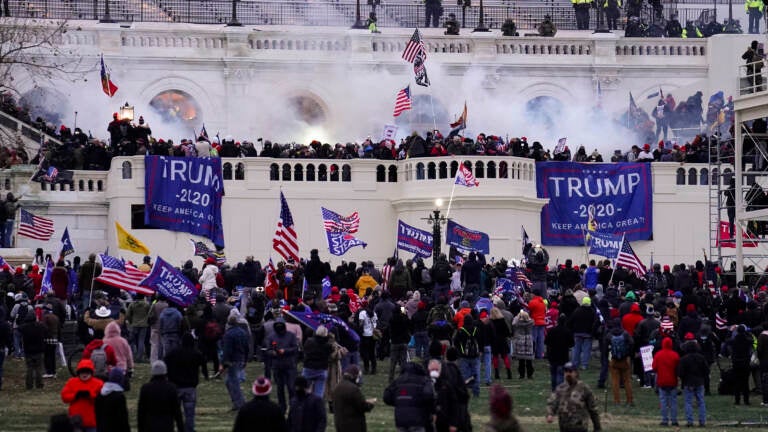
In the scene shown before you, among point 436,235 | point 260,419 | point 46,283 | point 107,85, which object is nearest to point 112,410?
point 260,419

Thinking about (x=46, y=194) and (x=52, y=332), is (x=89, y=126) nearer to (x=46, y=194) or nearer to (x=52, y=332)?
(x=46, y=194)

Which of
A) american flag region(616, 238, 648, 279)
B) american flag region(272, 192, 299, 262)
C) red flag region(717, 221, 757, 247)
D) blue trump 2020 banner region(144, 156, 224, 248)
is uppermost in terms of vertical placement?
blue trump 2020 banner region(144, 156, 224, 248)

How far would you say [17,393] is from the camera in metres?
34.1

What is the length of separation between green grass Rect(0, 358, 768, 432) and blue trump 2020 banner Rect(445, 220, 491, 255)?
1036 cm

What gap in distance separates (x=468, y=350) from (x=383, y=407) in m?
1.77

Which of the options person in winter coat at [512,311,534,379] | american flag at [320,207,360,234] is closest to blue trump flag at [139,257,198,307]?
person in winter coat at [512,311,534,379]

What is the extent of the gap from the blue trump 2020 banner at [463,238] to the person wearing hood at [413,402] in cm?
2261

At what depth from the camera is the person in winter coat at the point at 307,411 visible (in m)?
24.6

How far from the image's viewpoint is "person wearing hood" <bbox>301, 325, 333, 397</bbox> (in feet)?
96.3

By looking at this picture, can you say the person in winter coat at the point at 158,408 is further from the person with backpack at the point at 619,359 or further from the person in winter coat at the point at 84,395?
the person with backpack at the point at 619,359

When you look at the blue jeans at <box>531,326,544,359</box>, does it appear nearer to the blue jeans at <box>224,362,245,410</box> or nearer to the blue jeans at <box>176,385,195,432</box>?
the blue jeans at <box>224,362,245,410</box>

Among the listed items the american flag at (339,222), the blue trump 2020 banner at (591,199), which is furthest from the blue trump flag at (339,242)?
the blue trump 2020 banner at (591,199)

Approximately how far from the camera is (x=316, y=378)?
2958 centimetres

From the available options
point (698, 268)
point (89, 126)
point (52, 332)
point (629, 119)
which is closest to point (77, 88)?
point (89, 126)
